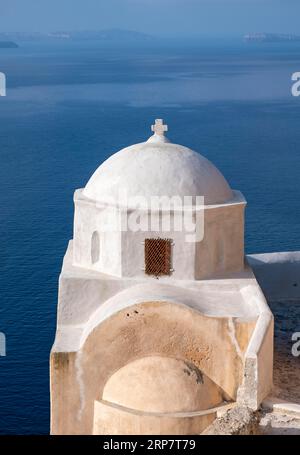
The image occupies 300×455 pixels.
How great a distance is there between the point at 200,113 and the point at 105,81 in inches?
1198

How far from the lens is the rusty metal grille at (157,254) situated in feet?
40.7

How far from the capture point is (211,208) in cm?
1240

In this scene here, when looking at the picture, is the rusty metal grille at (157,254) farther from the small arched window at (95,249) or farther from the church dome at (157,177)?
the small arched window at (95,249)

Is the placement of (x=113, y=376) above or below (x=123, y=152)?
below

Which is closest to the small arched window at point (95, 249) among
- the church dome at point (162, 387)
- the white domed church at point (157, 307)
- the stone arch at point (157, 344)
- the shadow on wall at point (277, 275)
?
the white domed church at point (157, 307)

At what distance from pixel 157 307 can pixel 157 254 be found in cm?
136

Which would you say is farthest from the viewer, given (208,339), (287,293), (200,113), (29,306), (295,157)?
(200,113)

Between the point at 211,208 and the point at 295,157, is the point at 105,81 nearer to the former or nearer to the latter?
the point at 295,157

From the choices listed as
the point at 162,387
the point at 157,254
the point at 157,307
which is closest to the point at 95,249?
the point at 157,254

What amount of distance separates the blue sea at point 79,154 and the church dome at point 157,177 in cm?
807

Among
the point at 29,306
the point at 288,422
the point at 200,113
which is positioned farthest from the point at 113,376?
the point at 200,113

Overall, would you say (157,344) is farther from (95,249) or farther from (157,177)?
(157,177)

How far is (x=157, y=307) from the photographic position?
1123 cm

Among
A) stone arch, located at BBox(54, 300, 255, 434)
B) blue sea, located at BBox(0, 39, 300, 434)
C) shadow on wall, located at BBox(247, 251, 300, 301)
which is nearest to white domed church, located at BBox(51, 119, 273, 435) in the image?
stone arch, located at BBox(54, 300, 255, 434)
